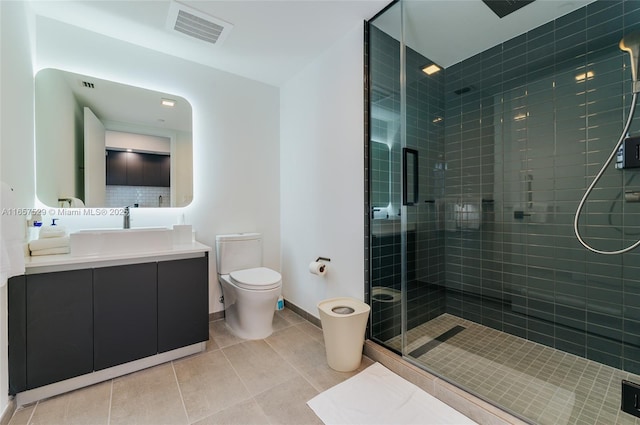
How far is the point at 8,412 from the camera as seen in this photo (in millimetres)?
1393

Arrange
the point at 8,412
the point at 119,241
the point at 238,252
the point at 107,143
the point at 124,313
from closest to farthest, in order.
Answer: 1. the point at 8,412
2. the point at 124,313
3. the point at 119,241
4. the point at 107,143
5. the point at 238,252

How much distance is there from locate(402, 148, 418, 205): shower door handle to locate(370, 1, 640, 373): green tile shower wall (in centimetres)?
10

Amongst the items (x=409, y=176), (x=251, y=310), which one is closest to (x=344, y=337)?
(x=251, y=310)

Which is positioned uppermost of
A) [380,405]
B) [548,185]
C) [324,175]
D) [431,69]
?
[431,69]

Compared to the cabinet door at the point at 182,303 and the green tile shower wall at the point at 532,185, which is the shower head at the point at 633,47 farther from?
the cabinet door at the point at 182,303

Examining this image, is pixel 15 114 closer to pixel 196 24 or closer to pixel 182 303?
pixel 196 24

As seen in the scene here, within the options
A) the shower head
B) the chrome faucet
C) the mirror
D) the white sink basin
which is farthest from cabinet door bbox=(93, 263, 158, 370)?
the shower head

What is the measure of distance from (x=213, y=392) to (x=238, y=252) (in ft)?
3.88

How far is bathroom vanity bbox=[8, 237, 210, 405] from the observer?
1.49m

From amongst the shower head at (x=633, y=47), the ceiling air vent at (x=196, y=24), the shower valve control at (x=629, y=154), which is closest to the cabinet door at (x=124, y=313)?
the ceiling air vent at (x=196, y=24)

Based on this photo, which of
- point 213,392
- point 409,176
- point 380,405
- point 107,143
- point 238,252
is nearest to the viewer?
point 380,405

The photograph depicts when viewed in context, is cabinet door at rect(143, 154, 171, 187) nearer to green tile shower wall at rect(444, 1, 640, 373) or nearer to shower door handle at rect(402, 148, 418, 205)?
shower door handle at rect(402, 148, 418, 205)

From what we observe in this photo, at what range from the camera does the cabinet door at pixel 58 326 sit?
150 cm

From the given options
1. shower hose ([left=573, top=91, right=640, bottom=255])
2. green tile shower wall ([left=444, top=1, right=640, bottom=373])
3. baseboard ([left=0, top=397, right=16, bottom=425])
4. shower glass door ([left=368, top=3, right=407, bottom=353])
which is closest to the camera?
baseboard ([left=0, top=397, right=16, bottom=425])
